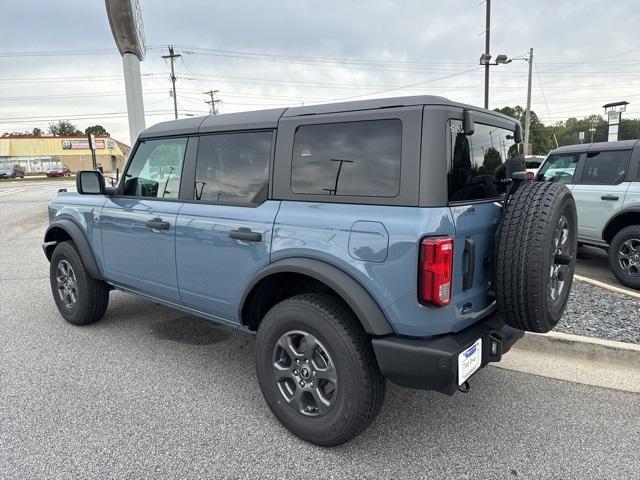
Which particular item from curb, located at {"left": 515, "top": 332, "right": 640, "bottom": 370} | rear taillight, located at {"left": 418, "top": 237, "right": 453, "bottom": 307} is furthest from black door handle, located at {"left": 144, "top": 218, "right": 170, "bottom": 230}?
curb, located at {"left": 515, "top": 332, "right": 640, "bottom": 370}

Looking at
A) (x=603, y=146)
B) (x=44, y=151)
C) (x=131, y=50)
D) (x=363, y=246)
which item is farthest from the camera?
(x=44, y=151)

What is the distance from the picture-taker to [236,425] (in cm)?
Answer: 282

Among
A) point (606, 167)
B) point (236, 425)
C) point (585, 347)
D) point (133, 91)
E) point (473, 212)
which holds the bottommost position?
point (236, 425)

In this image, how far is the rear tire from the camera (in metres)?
5.50

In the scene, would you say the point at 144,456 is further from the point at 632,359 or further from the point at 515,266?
the point at 632,359

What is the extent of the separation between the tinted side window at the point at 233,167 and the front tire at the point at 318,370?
0.79 meters

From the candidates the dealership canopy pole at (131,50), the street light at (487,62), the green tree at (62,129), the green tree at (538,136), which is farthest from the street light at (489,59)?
the green tree at (62,129)

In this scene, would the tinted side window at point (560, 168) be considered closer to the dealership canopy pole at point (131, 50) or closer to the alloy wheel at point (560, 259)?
the alloy wheel at point (560, 259)

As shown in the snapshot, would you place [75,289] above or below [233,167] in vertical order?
below

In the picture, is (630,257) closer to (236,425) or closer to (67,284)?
(236,425)

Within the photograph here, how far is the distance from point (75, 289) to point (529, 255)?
13.4 feet

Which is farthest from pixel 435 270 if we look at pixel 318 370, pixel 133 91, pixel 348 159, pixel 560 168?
pixel 133 91

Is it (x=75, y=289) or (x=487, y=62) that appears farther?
(x=487, y=62)

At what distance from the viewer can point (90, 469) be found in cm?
241
